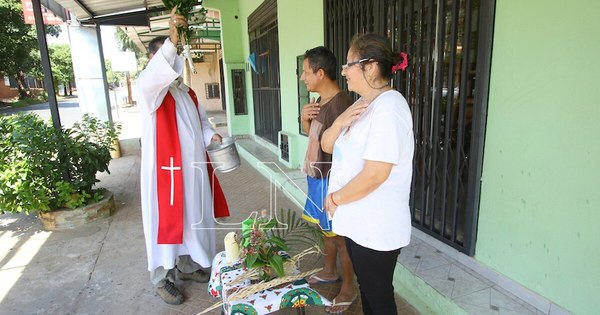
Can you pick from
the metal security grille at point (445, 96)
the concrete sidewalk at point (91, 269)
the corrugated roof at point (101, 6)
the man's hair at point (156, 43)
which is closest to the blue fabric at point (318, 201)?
the concrete sidewalk at point (91, 269)

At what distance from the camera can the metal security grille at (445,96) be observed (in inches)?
88.0

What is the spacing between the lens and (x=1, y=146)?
375cm

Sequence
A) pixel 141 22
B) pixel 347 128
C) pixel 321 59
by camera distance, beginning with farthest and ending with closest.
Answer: pixel 141 22 < pixel 321 59 < pixel 347 128

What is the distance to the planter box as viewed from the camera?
4.02 m

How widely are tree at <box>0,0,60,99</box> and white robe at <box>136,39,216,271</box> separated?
29410mm

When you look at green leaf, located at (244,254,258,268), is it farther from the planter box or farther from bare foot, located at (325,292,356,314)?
the planter box

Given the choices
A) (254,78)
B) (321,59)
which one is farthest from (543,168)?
(254,78)

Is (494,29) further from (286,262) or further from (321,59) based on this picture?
(286,262)

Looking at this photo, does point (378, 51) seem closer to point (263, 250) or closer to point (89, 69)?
point (263, 250)

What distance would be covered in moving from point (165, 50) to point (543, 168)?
2.22 m

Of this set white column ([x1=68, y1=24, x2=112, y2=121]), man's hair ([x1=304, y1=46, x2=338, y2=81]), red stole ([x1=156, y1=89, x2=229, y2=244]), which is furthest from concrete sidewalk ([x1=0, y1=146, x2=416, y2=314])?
white column ([x1=68, y1=24, x2=112, y2=121])

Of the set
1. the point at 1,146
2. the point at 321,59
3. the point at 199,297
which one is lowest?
the point at 199,297

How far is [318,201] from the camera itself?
2.26 m

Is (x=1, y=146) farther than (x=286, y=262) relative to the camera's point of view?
Yes
